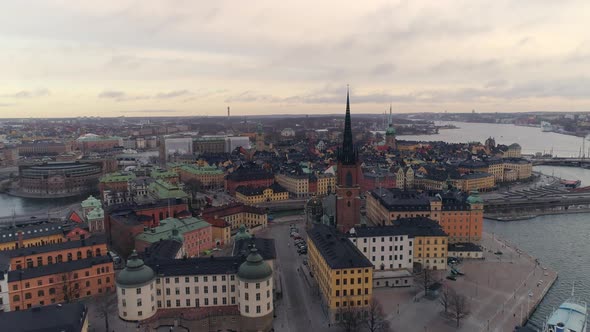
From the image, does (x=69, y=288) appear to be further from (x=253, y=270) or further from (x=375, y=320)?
(x=375, y=320)

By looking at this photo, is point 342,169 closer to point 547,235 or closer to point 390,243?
point 390,243

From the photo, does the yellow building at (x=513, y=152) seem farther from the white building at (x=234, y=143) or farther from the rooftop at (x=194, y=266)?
the rooftop at (x=194, y=266)

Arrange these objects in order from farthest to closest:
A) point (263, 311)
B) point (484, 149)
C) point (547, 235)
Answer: point (484, 149), point (547, 235), point (263, 311)

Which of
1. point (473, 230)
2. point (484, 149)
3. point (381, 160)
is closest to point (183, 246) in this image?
point (473, 230)

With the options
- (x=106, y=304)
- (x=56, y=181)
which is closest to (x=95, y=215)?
(x=106, y=304)

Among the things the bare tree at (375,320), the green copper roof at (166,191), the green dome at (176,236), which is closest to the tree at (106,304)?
the green dome at (176,236)

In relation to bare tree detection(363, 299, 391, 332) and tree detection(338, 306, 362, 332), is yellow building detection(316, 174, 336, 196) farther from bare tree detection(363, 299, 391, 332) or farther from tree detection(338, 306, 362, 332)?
tree detection(338, 306, 362, 332)
